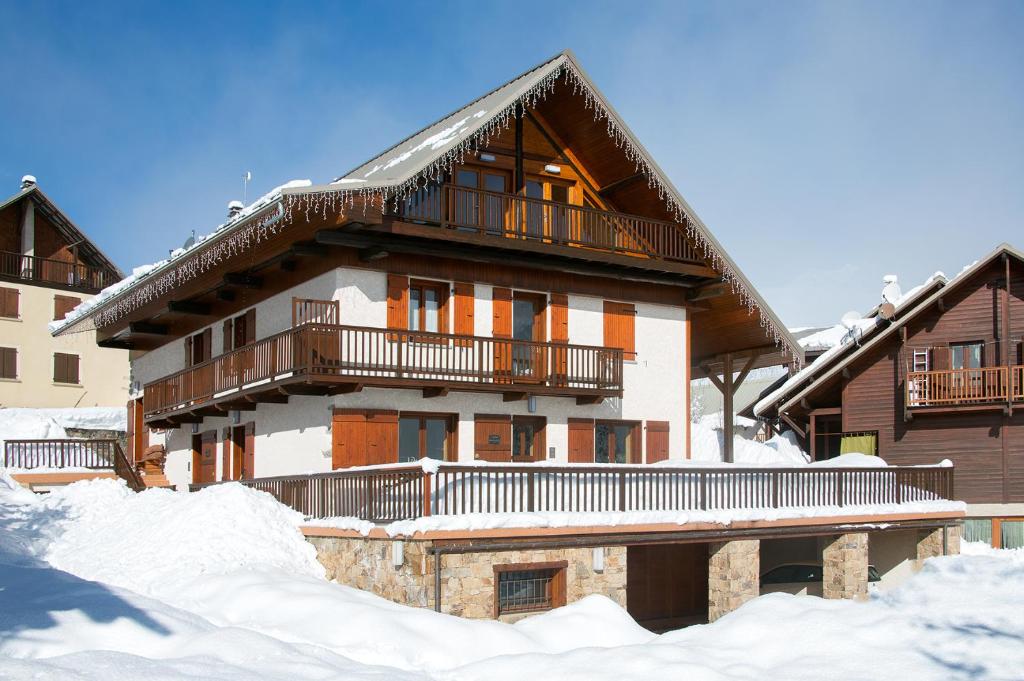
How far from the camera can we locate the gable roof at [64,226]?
47.3 meters

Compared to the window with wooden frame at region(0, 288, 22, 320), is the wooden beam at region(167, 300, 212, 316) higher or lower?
lower

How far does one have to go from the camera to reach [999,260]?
33.4m

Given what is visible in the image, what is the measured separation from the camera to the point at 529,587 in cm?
1755

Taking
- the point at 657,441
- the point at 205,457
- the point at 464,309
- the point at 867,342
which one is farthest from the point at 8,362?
the point at 867,342

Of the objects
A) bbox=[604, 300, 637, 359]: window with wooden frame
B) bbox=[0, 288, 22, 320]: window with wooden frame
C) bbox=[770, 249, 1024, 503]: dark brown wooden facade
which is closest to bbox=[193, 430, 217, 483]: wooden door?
bbox=[604, 300, 637, 359]: window with wooden frame

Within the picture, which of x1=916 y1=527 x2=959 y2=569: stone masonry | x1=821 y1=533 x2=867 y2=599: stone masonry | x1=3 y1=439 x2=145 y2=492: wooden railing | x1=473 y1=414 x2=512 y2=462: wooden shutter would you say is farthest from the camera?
x1=3 y1=439 x2=145 y2=492: wooden railing

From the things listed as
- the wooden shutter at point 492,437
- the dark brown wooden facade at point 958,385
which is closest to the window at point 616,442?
the wooden shutter at point 492,437

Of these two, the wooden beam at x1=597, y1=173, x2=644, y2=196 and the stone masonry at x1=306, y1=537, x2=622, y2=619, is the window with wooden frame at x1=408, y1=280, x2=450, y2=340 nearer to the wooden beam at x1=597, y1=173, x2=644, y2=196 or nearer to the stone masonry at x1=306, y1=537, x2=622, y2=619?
the wooden beam at x1=597, y1=173, x2=644, y2=196

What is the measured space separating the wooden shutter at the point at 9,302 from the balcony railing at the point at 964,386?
35.7 meters

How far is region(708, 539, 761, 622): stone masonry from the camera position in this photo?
20.2 meters

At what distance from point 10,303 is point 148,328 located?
61.6ft

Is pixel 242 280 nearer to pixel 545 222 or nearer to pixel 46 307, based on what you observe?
pixel 545 222

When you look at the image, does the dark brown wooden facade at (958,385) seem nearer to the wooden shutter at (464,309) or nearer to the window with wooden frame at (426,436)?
the wooden shutter at (464,309)

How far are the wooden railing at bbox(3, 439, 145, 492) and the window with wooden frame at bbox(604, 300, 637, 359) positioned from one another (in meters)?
12.1
